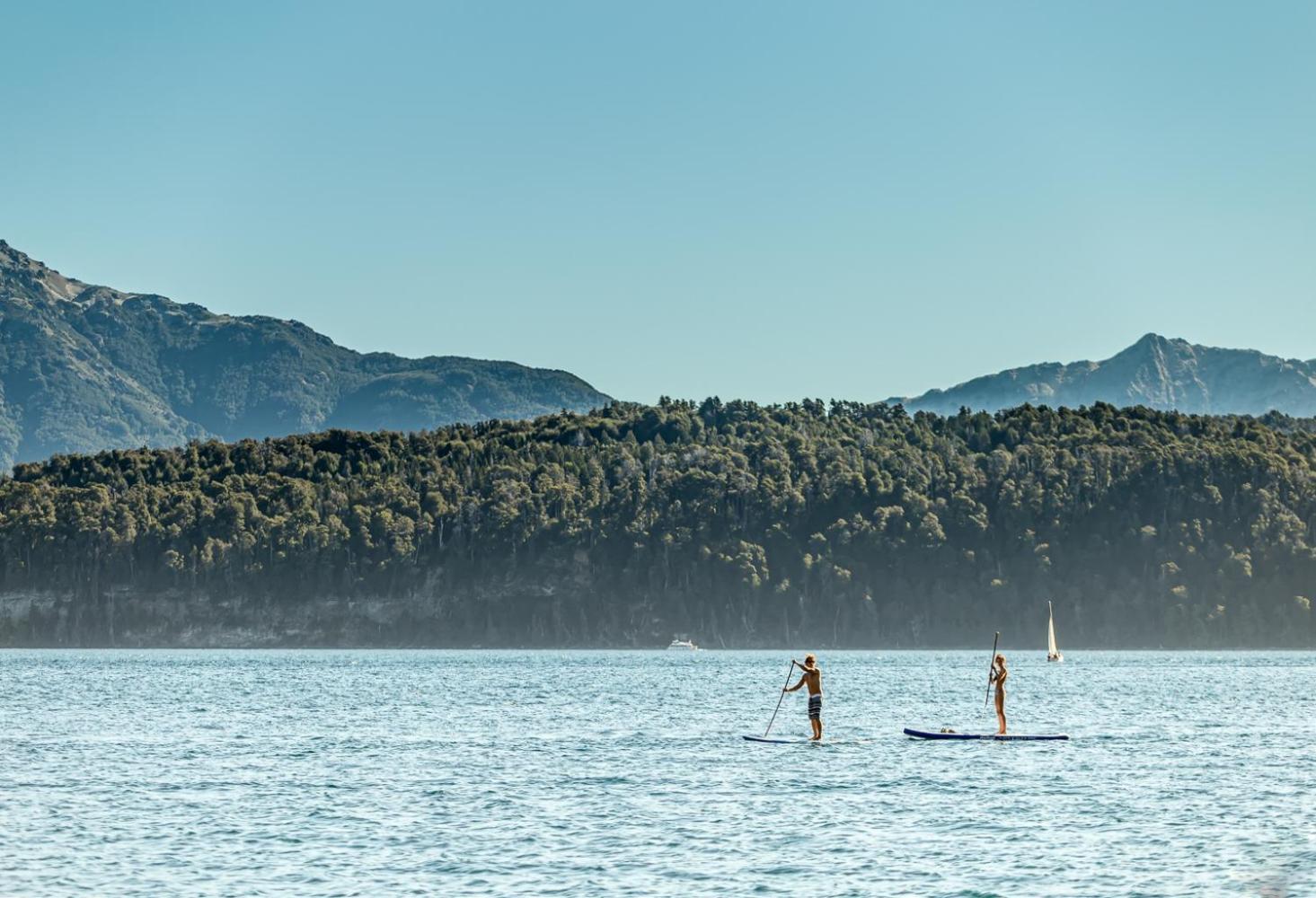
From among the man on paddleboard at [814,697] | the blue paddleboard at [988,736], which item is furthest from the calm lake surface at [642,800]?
the man on paddleboard at [814,697]

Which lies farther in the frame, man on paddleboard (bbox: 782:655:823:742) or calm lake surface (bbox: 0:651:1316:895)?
man on paddleboard (bbox: 782:655:823:742)

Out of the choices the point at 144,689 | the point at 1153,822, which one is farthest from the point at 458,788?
the point at 144,689

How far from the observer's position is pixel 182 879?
128 feet

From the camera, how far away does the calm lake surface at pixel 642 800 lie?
39.5m

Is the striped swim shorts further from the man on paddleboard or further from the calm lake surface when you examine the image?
the calm lake surface

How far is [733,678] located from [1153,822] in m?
89.9

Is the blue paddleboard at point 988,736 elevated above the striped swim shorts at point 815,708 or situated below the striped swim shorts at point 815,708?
below

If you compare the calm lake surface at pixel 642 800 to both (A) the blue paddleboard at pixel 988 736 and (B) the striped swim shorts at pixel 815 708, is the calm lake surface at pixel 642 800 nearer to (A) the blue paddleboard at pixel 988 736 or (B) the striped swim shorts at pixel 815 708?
(A) the blue paddleboard at pixel 988 736

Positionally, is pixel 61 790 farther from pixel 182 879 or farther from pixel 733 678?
pixel 733 678

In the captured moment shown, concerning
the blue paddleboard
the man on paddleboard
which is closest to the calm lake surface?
the blue paddleboard

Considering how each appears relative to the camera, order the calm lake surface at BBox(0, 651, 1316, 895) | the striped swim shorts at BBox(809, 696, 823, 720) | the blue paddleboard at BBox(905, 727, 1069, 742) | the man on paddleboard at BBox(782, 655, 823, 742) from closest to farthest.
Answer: the calm lake surface at BBox(0, 651, 1316, 895) < the man on paddleboard at BBox(782, 655, 823, 742) < the blue paddleboard at BBox(905, 727, 1069, 742) < the striped swim shorts at BBox(809, 696, 823, 720)

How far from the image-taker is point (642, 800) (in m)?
51.3

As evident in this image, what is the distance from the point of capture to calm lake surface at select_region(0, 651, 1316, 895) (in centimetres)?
3950

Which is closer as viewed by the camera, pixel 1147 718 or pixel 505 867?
pixel 505 867
